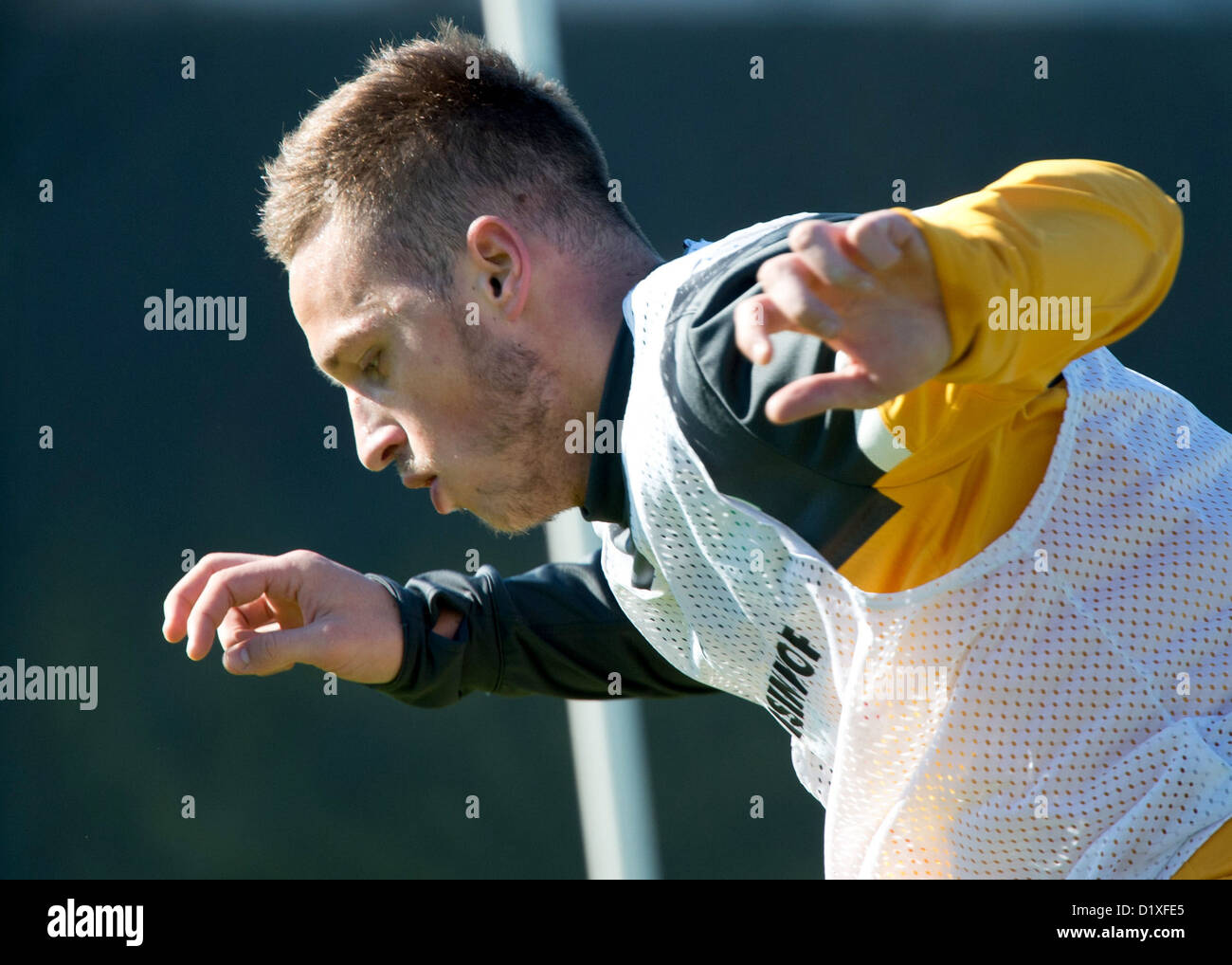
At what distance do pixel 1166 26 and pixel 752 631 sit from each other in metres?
1.38

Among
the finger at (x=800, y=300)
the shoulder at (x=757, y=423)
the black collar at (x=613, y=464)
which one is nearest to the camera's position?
the finger at (x=800, y=300)

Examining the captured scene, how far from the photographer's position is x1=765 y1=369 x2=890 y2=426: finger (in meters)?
0.56

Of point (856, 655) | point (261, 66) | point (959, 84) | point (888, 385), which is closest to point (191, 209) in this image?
point (261, 66)

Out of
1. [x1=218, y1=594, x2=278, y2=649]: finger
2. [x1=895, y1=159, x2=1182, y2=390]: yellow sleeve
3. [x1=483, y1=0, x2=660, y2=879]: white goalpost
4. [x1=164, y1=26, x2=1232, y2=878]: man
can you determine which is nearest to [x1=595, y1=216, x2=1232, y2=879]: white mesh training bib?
[x1=164, y1=26, x2=1232, y2=878]: man

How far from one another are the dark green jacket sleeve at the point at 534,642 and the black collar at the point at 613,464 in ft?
0.70

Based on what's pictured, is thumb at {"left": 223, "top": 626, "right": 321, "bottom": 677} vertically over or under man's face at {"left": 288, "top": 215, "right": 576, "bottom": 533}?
under

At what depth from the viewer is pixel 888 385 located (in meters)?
0.57

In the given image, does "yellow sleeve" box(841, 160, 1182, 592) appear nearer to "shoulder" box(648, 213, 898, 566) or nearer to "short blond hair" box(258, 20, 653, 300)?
"shoulder" box(648, 213, 898, 566)

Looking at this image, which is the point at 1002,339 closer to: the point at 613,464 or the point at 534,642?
the point at 613,464

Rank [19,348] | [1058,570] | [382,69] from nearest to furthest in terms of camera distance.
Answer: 1. [1058,570]
2. [382,69]
3. [19,348]

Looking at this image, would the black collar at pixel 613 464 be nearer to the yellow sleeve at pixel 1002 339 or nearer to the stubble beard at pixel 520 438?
the stubble beard at pixel 520 438

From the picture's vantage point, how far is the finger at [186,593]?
0.98 meters

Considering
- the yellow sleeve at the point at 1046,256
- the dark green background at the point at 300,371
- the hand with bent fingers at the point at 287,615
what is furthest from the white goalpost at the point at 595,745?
the yellow sleeve at the point at 1046,256
